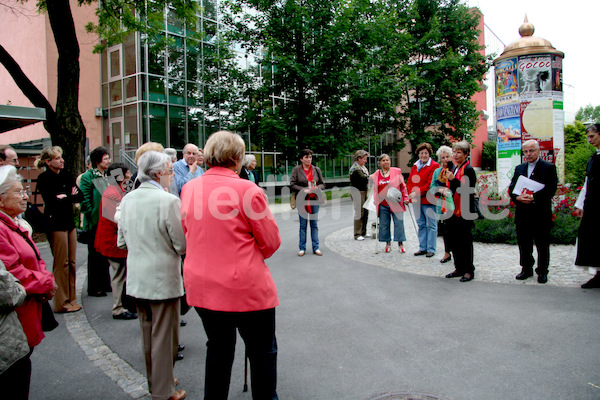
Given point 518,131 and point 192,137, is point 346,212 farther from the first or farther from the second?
point 192,137

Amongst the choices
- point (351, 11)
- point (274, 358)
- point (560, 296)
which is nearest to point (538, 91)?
point (560, 296)

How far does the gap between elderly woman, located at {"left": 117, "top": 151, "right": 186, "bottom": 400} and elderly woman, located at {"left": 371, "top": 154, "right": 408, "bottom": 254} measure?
574cm

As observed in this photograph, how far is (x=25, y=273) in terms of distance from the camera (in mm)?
2566

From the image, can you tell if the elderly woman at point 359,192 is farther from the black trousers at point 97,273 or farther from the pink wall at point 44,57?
the pink wall at point 44,57

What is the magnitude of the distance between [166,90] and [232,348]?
2099cm

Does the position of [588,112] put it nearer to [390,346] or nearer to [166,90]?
[166,90]

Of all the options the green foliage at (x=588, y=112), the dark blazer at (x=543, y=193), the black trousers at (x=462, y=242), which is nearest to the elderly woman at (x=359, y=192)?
the black trousers at (x=462, y=242)

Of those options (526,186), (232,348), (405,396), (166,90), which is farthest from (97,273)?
(166,90)

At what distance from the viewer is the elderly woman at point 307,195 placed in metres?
8.24

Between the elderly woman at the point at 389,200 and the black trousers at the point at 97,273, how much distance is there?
499 cm

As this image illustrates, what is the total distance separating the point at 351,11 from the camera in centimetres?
1897

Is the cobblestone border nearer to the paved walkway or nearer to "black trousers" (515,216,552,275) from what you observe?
the paved walkway

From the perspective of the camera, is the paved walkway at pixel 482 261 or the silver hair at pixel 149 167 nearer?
the silver hair at pixel 149 167

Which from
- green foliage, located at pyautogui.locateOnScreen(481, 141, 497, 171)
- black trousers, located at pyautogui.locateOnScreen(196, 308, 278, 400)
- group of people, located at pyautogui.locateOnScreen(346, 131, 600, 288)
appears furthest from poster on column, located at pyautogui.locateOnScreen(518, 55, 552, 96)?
green foliage, located at pyautogui.locateOnScreen(481, 141, 497, 171)
